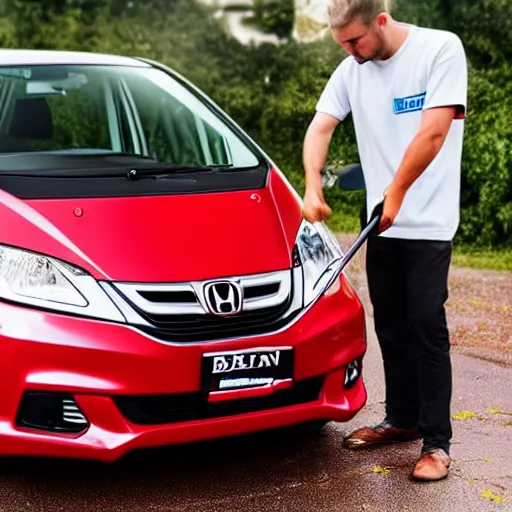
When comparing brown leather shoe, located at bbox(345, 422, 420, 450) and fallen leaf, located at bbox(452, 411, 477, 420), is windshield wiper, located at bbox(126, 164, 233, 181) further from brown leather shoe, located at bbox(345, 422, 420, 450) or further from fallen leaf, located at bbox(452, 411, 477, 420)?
fallen leaf, located at bbox(452, 411, 477, 420)

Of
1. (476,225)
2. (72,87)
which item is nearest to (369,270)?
(72,87)

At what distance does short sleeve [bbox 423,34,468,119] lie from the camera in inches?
141

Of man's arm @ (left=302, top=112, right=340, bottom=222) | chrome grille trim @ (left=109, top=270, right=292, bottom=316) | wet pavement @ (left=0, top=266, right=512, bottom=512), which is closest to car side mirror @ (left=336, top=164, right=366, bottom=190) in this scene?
man's arm @ (left=302, top=112, right=340, bottom=222)

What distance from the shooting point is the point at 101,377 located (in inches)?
134

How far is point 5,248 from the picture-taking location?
141 inches

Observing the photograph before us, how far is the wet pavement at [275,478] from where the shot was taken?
3.64m

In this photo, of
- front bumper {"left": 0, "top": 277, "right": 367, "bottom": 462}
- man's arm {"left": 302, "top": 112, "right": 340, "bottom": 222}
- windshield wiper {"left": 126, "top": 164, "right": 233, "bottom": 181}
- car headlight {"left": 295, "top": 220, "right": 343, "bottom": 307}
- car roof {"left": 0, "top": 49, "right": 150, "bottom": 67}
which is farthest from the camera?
car roof {"left": 0, "top": 49, "right": 150, "bottom": 67}

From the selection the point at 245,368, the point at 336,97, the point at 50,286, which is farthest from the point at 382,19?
the point at 50,286

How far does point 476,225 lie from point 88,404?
5963 mm

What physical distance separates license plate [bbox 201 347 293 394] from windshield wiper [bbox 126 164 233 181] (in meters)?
0.96

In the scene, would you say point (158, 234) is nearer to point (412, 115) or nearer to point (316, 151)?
point (316, 151)

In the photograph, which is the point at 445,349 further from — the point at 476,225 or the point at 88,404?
the point at 476,225

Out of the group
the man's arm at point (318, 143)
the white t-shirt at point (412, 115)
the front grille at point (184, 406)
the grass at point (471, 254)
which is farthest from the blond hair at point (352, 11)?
the grass at point (471, 254)

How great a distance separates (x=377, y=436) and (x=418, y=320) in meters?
0.63
